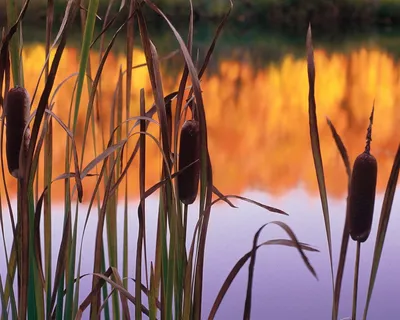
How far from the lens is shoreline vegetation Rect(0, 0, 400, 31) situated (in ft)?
56.6

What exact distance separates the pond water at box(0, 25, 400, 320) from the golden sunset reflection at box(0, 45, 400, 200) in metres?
0.02

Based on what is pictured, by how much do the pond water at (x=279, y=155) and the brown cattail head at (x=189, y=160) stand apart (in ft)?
1.12

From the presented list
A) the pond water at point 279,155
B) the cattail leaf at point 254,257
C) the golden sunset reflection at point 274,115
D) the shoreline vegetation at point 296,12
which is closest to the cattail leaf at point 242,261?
the cattail leaf at point 254,257

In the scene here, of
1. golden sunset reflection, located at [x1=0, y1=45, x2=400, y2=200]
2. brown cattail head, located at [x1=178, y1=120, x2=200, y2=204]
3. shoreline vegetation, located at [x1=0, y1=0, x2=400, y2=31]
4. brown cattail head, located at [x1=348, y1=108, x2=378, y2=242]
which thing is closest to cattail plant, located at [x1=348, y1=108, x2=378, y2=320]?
brown cattail head, located at [x1=348, y1=108, x2=378, y2=242]

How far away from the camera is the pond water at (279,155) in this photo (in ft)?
13.2

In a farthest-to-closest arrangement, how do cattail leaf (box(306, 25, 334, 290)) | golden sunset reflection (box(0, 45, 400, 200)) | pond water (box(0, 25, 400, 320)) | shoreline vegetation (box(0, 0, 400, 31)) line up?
1. shoreline vegetation (box(0, 0, 400, 31))
2. golden sunset reflection (box(0, 45, 400, 200))
3. pond water (box(0, 25, 400, 320))
4. cattail leaf (box(306, 25, 334, 290))

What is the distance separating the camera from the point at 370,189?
815mm

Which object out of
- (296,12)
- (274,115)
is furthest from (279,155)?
(296,12)

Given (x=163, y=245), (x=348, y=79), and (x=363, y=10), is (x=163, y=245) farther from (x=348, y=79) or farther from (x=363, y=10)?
(x=363, y=10)

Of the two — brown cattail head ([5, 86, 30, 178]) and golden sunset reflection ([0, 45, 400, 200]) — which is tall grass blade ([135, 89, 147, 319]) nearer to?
brown cattail head ([5, 86, 30, 178])

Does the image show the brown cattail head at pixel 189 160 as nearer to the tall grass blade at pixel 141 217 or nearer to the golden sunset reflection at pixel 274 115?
the tall grass blade at pixel 141 217

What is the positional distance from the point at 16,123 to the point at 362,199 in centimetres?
39

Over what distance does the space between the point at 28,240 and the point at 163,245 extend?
16 centimetres

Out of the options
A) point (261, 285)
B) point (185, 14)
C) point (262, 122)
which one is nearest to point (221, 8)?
point (185, 14)
